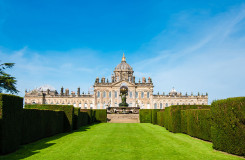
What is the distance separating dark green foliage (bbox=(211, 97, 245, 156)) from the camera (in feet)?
28.5

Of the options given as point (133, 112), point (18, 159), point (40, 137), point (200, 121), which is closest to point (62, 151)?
point (18, 159)

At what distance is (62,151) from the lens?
9.21 m

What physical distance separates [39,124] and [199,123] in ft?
28.0

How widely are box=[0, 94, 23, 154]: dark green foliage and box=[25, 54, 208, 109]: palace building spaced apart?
5981cm

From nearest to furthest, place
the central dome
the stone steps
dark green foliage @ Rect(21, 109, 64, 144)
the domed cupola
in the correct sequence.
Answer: dark green foliage @ Rect(21, 109, 64, 144)
the stone steps
the domed cupola
the central dome

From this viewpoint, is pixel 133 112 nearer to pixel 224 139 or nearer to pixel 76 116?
pixel 76 116

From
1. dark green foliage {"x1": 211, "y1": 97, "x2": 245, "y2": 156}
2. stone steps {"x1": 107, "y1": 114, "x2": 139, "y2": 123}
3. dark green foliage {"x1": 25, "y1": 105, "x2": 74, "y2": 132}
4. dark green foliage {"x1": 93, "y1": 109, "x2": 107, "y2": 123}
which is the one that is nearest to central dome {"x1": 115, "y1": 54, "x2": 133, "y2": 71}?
stone steps {"x1": 107, "y1": 114, "x2": 139, "y2": 123}

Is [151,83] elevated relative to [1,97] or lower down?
elevated

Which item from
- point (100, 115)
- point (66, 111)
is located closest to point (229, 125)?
point (66, 111)

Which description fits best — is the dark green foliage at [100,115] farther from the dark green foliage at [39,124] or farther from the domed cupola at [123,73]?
the domed cupola at [123,73]

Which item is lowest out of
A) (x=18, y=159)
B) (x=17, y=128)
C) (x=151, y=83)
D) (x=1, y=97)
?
(x=18, y=159)

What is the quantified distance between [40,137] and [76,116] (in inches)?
259

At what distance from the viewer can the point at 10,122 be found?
9.47 metres

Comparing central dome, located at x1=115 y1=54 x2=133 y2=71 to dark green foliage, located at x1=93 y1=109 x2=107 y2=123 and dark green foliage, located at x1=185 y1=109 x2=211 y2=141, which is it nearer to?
dark green foliage, located at x1=93 y1=109 x2=107 y2=123
